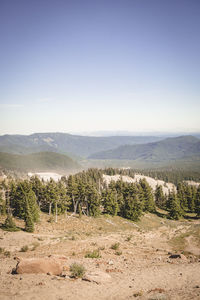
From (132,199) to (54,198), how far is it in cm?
2694

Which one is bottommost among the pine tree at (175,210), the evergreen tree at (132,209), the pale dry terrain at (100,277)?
the pine tree at (175,210)

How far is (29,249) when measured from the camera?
2708 cm

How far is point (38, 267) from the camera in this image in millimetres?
15836

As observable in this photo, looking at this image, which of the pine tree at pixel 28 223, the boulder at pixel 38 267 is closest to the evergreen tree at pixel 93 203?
the pine tree at pixel 28 223

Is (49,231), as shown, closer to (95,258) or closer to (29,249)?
(29,249)

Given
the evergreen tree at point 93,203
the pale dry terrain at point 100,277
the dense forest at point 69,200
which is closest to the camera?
the pale dry terrain at point 100,277

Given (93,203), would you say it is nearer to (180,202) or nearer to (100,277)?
(100,277)

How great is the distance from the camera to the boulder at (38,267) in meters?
15.8

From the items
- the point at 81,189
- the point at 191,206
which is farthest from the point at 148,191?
the point at 81,189

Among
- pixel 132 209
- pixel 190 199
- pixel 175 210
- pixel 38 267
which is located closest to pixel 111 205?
pixel 132 209

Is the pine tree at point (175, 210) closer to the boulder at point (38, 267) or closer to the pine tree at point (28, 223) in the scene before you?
the pine tree at point (28, 223)

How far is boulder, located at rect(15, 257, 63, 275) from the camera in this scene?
15.8 metres

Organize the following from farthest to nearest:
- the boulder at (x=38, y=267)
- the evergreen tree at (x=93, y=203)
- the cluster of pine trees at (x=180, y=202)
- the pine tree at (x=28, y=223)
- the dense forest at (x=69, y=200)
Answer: the cluster of pine trees at (x=180, y=202) < the evergreen tree at (x=93, y=203) < the dense forest at (x=69, y=200) < the pine tree at (x=28, y=223) < the boulder at (x=38, y=267)

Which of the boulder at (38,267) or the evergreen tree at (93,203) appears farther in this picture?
the evergreen tree at (93,203)
